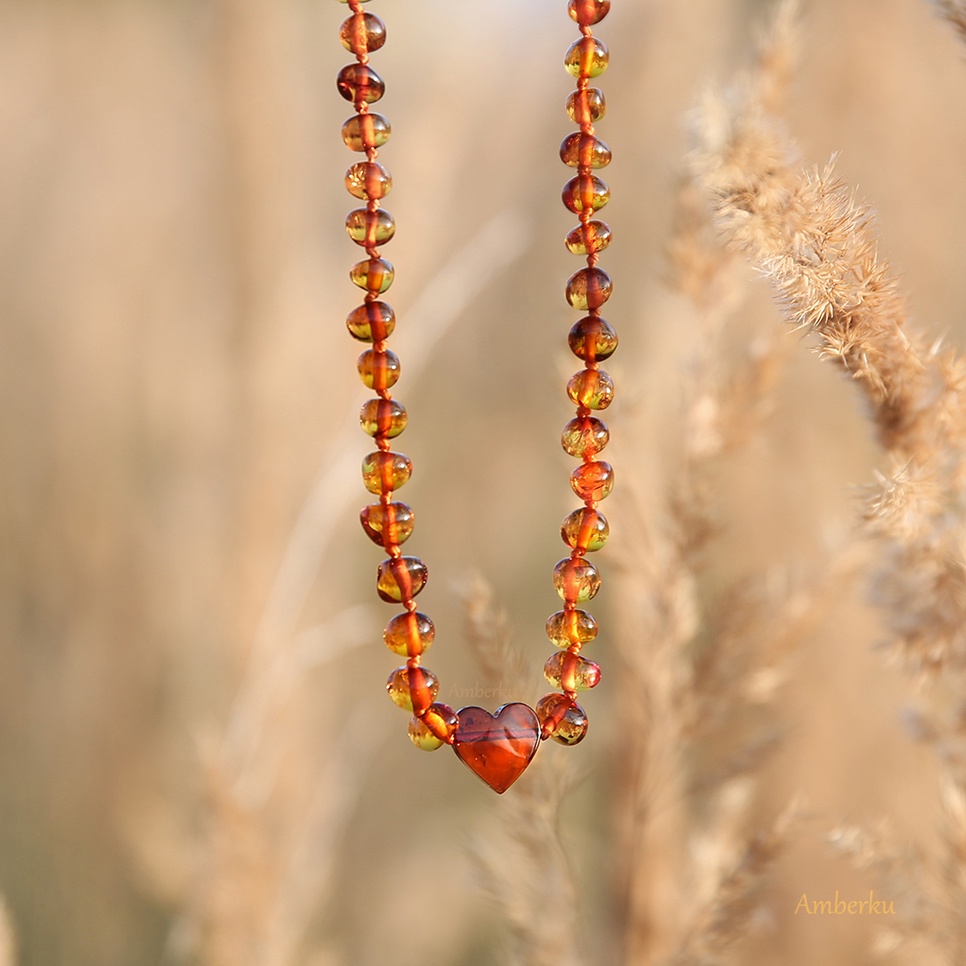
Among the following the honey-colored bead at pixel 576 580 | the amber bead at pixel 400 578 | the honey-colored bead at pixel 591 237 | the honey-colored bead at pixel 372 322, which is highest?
the honey-colored bead at pixel 591 237

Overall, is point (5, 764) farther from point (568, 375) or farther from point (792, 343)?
point (792, 343)

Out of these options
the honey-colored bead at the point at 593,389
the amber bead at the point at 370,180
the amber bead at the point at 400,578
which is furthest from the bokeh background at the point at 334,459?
the amber bead at the point at 370,180

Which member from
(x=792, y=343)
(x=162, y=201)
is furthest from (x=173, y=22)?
(x=792, y=343)

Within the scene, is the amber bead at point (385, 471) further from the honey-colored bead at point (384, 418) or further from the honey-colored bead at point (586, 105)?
the honey-colored bead at point (586, 105)

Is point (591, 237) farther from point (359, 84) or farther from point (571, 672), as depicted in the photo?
point (571, 672)

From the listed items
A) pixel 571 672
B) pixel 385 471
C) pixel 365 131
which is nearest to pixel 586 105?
pixel 365 131
